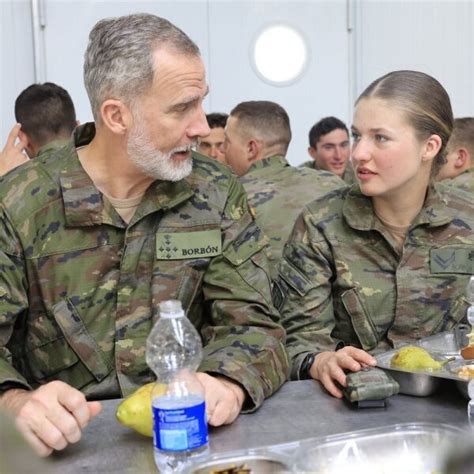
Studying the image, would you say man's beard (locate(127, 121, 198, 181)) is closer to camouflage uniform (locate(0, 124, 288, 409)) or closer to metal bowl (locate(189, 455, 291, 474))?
camouflage uniform (locate(0, 124, 288, 409))

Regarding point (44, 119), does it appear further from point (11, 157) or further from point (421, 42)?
point (421, 42)

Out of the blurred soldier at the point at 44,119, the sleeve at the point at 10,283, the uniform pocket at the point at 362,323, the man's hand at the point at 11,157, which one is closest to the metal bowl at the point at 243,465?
the sleeve at the point at 10,283

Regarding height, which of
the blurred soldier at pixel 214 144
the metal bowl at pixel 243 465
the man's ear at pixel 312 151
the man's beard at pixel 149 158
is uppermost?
the man's beard at pixel 149 158

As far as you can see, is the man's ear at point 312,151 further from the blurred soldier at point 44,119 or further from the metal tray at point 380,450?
the metal tray at point 380,450

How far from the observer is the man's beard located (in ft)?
5.88

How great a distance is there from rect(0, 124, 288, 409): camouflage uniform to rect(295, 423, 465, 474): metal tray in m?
0.43

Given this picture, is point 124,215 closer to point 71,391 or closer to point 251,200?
point 71,391

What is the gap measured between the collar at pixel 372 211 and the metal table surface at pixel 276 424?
1.92 ft

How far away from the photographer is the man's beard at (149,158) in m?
1.79

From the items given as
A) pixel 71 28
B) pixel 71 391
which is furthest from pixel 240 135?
pixel 71 391

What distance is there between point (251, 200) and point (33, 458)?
10.0ft

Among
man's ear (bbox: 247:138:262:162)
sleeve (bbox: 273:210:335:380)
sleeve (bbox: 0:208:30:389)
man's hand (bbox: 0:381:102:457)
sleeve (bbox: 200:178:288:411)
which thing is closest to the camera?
man's hand (bbox: 0:381:102:457)

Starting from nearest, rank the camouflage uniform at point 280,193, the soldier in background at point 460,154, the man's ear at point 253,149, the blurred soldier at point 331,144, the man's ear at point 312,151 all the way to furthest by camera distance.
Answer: the camouflage uniform at point 280,193 → the soldier in background at point 460,154 → the man's ear at point 253,149 → the blurred soldier at point 331,144 → the man's ear at point 312,151

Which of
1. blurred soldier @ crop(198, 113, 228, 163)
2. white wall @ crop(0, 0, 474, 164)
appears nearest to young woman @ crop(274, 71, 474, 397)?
blurred soldier @ crop(198, 113, 228, 163)
